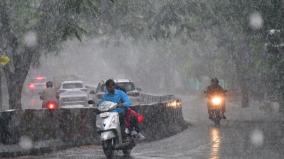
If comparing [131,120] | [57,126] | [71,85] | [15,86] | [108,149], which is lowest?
[108,149]

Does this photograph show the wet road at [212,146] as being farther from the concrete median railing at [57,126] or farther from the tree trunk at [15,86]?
the tree trunk at [15,86]

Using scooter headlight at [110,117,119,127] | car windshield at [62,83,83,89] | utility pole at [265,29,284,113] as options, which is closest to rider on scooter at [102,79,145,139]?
scooter headlight at [110,117,119,127]

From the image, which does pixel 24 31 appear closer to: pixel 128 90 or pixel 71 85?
pixel 128 90

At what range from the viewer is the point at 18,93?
1123 inches

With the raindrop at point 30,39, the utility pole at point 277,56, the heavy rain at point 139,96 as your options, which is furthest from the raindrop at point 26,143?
the utility pole at point 277,56

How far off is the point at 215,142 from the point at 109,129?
4810mm

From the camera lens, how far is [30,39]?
28.0 m

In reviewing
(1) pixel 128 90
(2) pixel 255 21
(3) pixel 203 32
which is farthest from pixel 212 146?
(3) pixel 203 32

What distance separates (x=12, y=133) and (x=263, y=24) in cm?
1399

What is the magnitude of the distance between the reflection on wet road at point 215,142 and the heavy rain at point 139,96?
0.03 metres

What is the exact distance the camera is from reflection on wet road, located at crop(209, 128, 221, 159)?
15473mm

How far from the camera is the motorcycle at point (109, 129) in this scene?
15008 mm

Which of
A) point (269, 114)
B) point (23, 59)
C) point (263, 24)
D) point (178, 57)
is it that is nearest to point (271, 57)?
point (263, 24)

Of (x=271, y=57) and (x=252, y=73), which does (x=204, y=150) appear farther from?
(x=252, y=73)
